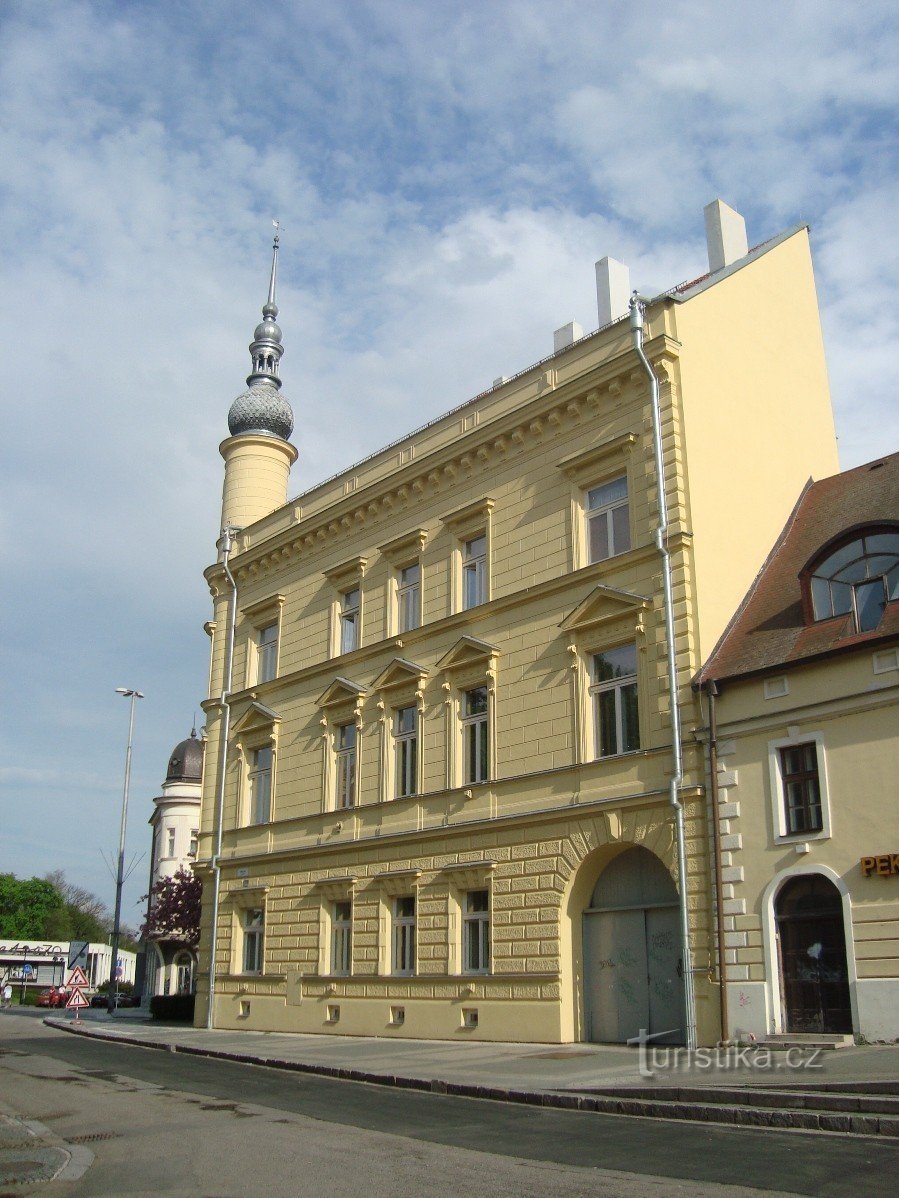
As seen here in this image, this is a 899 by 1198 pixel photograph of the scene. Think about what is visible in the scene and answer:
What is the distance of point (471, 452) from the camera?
2552 centimetres

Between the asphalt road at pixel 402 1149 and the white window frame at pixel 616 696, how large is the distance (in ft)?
26.0

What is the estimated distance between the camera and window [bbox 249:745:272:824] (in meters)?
30.2

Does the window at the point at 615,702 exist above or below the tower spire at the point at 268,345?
below

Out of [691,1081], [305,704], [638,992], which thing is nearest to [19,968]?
[305,704]

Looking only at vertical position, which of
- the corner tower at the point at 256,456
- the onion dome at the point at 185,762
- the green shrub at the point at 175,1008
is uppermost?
the corner tower at the point at 256,456

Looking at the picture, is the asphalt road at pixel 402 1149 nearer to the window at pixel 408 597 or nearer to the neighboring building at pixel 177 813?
the window at pixel 408 597

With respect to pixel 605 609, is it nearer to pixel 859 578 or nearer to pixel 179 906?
pixel 859 578

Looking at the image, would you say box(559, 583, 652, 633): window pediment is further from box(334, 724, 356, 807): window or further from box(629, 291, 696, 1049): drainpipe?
box(334, 724, 356, 807): window

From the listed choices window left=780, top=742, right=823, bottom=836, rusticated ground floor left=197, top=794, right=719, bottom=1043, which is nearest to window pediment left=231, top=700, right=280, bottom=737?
rusticated ground floor left=197, top=794, right=719, bottom=1043

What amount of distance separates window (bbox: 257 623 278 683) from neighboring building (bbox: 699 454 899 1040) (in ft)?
49.1

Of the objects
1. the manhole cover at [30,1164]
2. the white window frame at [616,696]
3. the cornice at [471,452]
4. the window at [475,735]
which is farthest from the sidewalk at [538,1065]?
the cornice at [471,452]

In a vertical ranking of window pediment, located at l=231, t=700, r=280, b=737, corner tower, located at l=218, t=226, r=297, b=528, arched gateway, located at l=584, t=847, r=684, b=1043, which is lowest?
arched gateway, located at l=584, t=847, r=684, b=1043

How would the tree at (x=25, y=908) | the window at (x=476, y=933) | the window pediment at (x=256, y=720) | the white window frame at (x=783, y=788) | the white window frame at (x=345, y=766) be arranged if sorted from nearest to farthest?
the white window frame at (x=783, y=788)
the window at (x=476, y=933)
the white window frame at (x=345, y=766)
the window pediment at (x=256, y=720)
the tree at (x=25, y=908)

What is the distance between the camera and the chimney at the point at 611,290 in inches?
1068
